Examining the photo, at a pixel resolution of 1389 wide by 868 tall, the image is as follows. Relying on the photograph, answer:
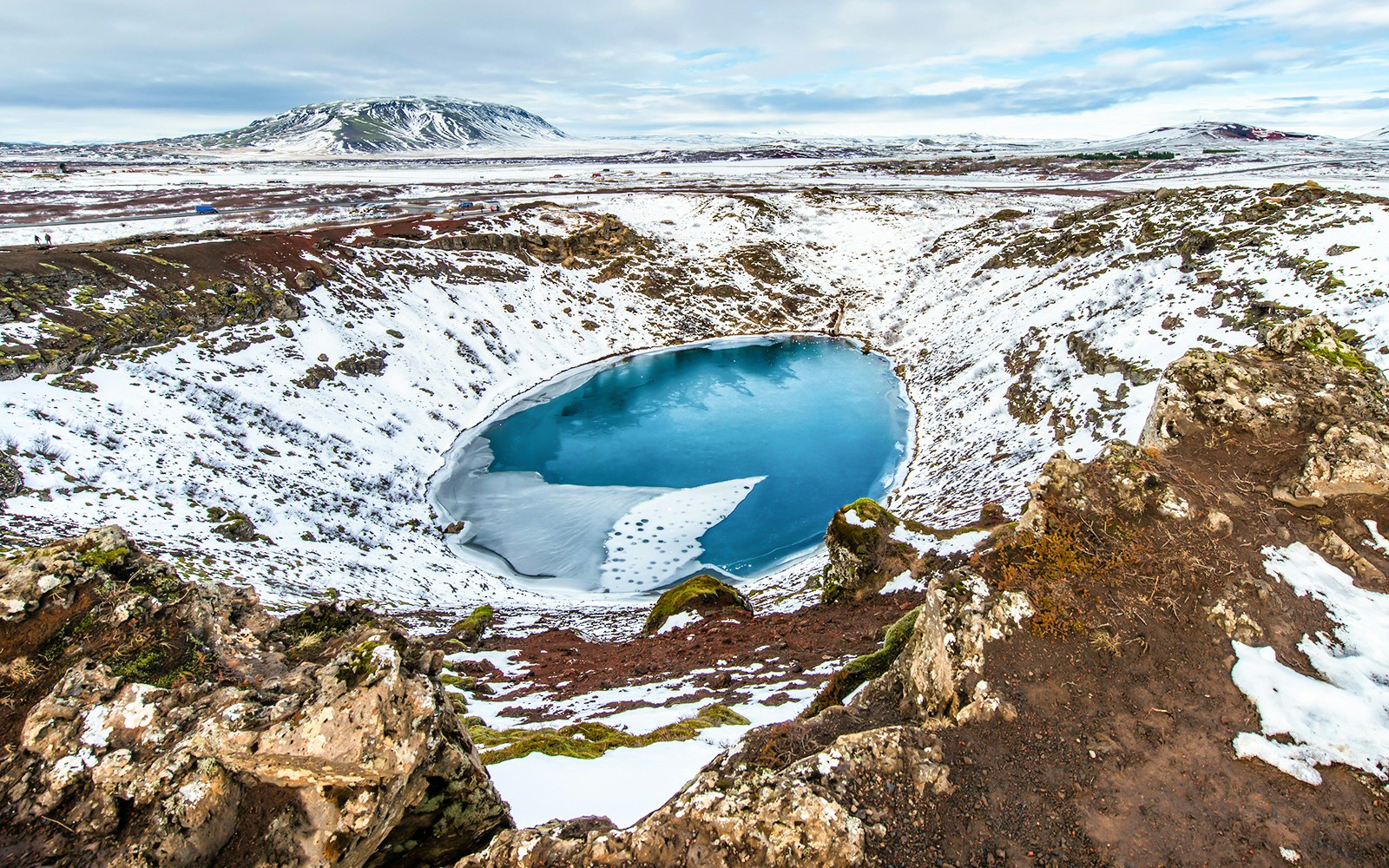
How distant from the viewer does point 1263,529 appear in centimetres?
Answer: 885

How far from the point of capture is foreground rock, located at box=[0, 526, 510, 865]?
546cm

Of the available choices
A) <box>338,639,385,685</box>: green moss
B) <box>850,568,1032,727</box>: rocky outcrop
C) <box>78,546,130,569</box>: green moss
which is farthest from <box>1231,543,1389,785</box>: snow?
<box>78,546,130,569</box>: green moss

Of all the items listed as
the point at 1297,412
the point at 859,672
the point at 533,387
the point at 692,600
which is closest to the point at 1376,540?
the point at 1297,412

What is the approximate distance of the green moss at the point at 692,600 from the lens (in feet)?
59.5

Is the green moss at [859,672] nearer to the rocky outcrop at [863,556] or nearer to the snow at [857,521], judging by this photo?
the rocky outcrop at [863,556]

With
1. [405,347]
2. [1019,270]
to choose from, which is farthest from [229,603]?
[1019,270]

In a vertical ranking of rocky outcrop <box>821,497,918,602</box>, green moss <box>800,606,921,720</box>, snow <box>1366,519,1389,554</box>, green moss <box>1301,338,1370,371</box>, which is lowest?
rocky outcrop <box>821,497,918,602</box>

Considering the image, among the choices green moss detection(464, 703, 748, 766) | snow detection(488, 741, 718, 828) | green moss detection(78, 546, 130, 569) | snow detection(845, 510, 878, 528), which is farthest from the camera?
snow detection(845, 510, 878, 528)

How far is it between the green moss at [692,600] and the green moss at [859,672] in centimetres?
917

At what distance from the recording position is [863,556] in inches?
669

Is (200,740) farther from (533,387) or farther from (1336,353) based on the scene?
(533,387)

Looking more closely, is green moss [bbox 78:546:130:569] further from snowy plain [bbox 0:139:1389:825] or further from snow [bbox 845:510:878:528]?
snow [bbox 845:510:878:528]

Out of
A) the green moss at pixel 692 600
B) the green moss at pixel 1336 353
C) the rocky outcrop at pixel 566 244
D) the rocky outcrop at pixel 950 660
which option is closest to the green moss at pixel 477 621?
the green moss at pixel 692 600

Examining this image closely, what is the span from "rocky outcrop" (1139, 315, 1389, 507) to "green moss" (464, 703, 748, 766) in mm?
9844
